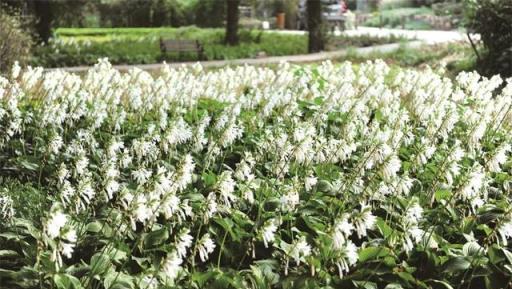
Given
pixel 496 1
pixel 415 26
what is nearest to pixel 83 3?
pixel 496 1

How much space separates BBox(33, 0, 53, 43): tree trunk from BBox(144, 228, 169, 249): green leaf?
605 inches

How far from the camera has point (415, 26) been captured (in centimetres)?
3073

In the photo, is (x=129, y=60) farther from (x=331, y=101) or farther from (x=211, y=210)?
(x=211, y=210)

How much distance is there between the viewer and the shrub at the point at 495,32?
1217 cm

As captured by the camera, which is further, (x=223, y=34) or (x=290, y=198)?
(x=223, y=34)

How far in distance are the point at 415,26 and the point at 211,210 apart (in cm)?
2879

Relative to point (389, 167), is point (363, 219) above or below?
below

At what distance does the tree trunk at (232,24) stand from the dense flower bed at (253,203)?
44.1 ft

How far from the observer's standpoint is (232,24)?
64.7ft

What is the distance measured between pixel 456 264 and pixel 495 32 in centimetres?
994

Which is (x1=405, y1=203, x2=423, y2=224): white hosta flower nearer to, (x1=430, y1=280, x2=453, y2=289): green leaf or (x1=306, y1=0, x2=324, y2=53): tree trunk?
(x1=430, y1=280, x2=453, y2=289): green leaf

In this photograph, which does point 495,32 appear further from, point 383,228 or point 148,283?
point 148,283

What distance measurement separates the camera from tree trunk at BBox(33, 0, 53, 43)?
58.4 feet

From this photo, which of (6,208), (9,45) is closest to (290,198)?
(6,208)
